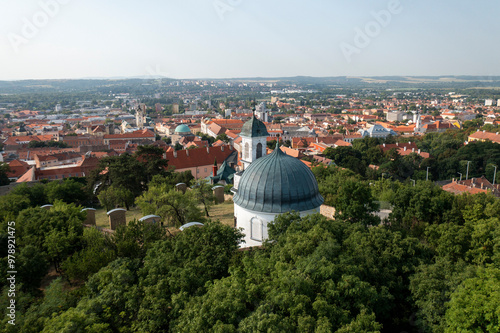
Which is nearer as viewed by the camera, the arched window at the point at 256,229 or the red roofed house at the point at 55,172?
the arched window at the point at 256,229

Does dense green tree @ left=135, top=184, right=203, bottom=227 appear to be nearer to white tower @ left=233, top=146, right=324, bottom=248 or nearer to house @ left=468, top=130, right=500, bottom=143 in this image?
white tower @ left=233, top=146, right=324, bottom=248

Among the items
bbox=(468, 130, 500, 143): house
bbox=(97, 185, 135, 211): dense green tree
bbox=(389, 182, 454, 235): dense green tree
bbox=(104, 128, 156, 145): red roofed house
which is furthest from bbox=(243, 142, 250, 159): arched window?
bbox=(468, 130, 500, 143): house

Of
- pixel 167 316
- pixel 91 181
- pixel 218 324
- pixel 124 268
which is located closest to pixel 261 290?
pixel 218 324

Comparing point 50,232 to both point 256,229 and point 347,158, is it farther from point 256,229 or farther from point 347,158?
point 347,158

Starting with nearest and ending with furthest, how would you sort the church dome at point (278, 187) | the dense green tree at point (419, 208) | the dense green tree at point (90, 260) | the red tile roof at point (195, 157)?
the dense green tree at point (90, 260), the church dome at point (278, 187), the dense green tree at point (419, 208), the red tile roof at point (195, 157)

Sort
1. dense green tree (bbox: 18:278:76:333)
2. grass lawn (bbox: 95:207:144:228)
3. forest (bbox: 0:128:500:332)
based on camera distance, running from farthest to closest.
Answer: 1. grass lawn (bbox: 95:207:144:228)
2. dense green tree (bbox: 18:278:76:333)
3. forest (bbox: 0:128:500:332)

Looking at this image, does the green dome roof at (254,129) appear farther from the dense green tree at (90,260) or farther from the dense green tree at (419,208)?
the dense green tree at (90,260)

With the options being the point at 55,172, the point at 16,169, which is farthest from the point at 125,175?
the point at 16,169

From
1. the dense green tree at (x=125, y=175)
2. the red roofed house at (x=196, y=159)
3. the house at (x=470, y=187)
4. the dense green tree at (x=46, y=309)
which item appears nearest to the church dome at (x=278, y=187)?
the dense green tree at (x=46, y=309)
